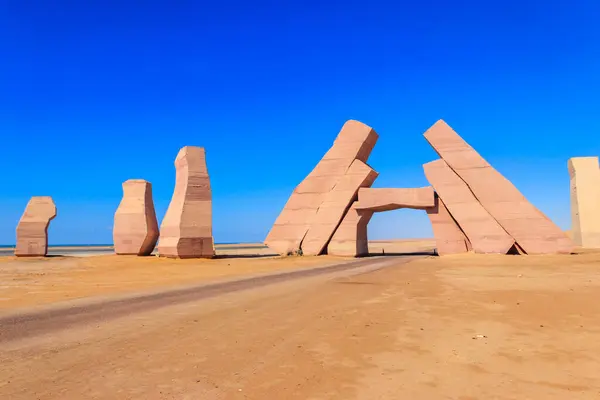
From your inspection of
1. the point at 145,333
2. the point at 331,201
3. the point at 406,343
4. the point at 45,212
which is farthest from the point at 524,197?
the point at 45,212

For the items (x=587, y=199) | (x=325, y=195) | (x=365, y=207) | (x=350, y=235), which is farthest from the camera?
(x=587, y=199)

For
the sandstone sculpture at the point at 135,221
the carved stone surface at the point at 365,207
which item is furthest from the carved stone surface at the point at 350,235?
the sandstone sculpture at the point at 135,221

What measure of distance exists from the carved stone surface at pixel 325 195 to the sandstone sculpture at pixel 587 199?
47.1 ft

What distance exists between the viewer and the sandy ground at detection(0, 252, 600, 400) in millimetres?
3373

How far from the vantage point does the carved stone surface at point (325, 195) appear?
81.6 ft

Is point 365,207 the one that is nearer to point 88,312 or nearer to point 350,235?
point 350,235

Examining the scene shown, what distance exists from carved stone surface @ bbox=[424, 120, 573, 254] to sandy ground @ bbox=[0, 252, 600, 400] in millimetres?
14327

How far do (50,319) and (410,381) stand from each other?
19.2 feet

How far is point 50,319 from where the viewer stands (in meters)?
6.69

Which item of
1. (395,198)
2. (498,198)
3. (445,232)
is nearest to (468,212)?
(498,198)

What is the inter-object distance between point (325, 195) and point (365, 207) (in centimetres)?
286

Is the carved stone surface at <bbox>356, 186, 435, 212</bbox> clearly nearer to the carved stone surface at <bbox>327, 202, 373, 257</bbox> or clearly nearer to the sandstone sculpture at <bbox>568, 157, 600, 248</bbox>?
the carved stone surface at <bbox>327, 202, 373, 257</bbox>

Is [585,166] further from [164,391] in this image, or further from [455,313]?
[164,391]

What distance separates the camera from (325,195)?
1019 inches
